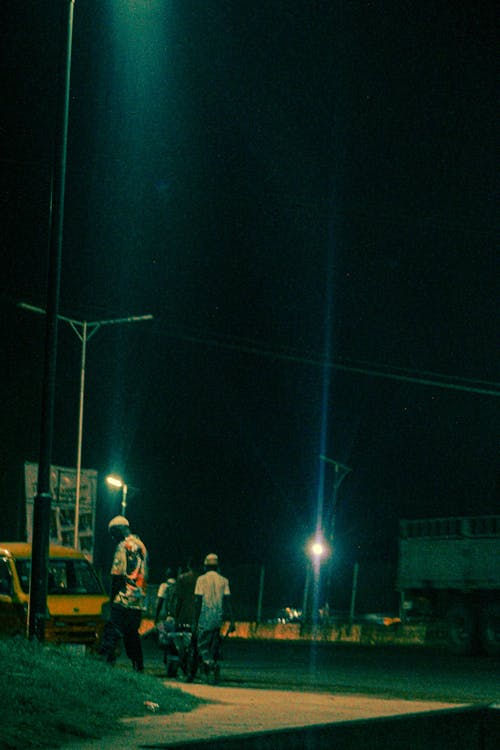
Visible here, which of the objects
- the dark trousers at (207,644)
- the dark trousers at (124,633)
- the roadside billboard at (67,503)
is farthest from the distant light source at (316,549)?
the dark trousers at (124,633)

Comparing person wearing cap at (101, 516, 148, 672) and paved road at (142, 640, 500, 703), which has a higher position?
person wearing cap at (101, 516, 148, 672)

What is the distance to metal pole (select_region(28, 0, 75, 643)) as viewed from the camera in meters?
14.1

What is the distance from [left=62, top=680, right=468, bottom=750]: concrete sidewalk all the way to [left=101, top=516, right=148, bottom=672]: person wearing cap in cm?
107

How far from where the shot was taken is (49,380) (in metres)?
15.0

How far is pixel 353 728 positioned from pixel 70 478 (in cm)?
2474

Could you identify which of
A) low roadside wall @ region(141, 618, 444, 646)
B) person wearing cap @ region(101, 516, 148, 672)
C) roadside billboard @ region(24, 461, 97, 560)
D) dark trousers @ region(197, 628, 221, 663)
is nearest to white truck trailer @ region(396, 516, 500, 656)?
low roadside wall @ region(141, 618, 444, 646)

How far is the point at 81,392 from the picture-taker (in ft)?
116

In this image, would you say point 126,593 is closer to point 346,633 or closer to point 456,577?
point 456,577

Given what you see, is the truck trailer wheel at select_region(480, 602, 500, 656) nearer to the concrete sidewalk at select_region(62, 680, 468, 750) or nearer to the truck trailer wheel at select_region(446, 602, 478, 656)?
the truck trailer wheel at select_region(446, 602, 478, 656)

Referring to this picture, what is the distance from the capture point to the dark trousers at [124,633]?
15.3m

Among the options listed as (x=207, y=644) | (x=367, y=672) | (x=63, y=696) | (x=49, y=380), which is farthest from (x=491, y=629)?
(x=63, y=696)

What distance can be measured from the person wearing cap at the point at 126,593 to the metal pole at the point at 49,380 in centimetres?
113

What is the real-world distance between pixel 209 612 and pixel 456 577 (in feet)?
47.5

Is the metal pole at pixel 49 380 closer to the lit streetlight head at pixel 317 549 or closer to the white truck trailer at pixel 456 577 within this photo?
the white truck trailer at pixel 456 577
